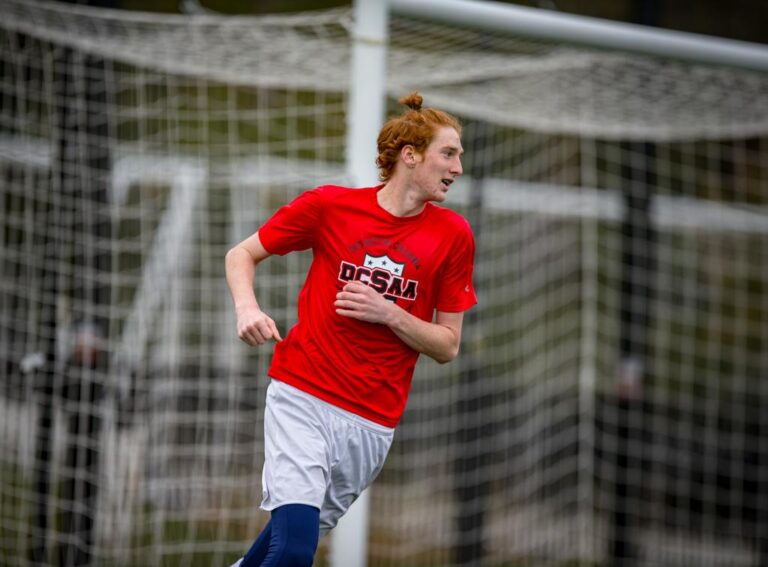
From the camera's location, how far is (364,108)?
4.34m

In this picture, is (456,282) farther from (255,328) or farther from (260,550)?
(260,550)

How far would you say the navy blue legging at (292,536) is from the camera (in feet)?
9.39

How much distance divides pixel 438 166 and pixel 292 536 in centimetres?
118

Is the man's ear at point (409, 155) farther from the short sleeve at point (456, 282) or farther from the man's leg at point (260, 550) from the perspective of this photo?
the man's leg at point (260, 550)

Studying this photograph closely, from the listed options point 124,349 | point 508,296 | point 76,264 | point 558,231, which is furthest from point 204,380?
point 558,231

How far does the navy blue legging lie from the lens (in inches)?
113

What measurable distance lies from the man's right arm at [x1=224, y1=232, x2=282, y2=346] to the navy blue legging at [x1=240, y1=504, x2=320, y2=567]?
52 centimetres

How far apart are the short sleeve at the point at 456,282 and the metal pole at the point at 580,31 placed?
5.79 ft

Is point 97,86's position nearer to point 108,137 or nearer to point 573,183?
point 108,137

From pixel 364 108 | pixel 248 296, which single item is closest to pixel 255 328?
pixel 248 296

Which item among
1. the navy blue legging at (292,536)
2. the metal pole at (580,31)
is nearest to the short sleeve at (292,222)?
the navy blue legging at (292,536)

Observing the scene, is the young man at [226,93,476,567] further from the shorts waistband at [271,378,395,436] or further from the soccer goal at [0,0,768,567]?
the soccer goal at [0,0,768,567]

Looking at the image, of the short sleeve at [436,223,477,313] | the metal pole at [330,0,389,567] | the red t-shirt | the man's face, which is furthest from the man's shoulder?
the metal pole at [330,0,389,567]

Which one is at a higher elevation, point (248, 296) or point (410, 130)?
point (410, 130)
